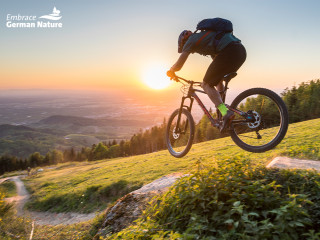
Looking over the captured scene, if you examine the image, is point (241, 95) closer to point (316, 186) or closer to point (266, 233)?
point (316, 186)

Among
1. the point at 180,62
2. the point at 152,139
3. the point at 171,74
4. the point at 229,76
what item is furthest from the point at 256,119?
the point at 152,139

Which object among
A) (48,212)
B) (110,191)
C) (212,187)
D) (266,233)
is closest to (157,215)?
(212,187)

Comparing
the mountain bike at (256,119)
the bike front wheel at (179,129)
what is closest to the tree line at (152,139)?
the bike front wheel at (179,129)

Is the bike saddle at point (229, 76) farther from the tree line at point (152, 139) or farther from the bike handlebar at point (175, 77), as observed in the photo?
the tree line at point (152, 139)

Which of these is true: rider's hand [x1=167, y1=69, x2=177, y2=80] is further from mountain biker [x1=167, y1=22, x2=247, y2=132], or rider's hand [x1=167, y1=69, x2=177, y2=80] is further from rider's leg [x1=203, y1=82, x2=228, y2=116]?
rider's leg [x1=203, y1=82, x2=228, y2=116]

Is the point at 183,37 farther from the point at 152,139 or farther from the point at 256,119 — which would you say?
the point at 152,139

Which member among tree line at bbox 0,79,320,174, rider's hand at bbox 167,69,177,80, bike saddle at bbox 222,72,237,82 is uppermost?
rider's hand at bbox 167,69,177,80

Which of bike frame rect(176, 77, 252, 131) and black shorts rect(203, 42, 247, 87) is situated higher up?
black shorts rect(203, 42, 247, 87)

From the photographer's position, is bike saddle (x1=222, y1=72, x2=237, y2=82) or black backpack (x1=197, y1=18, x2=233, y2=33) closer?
black backpack (x1=197, y1=18, x2=233, y2=33)

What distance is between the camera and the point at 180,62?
5504 mm

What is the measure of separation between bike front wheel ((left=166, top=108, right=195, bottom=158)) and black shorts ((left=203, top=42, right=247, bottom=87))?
5.79 feet

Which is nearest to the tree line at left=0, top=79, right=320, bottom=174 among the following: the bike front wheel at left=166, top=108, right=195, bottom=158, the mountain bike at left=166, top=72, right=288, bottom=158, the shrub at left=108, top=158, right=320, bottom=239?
the bike front wheel at left=166, top=108, right=195, bottom=158

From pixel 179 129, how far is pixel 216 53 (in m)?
2.82

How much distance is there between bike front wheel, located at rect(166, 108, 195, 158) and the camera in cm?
672
